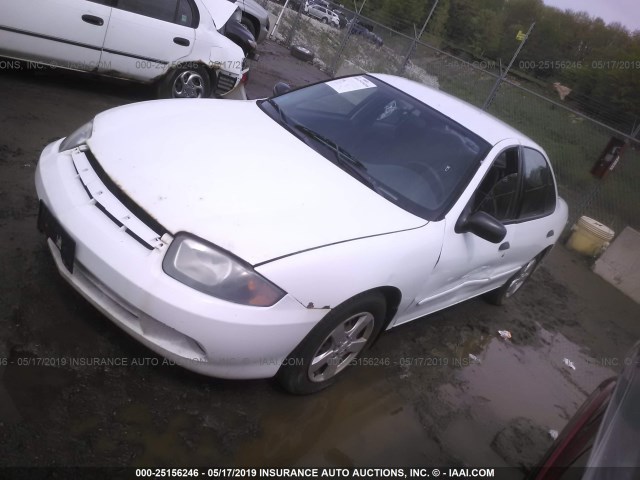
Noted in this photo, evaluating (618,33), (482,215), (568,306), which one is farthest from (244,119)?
(618,33)

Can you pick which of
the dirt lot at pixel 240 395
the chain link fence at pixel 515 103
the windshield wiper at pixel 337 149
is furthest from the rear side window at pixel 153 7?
the chain link fence at pixel 515 103

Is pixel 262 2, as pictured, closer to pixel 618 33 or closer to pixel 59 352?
pixel 59 352

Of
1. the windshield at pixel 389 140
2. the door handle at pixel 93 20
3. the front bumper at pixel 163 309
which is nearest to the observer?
the front bumper at pixel 163 309

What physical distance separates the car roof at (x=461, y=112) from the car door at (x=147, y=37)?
9.49 ft

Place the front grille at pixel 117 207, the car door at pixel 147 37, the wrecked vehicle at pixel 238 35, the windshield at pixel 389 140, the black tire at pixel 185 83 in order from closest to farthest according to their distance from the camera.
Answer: the front grille at pixel 117 207 → the windshield at pixel 389 140 → the car door at pixel 147 37 → the black tire at pixel 185 83 → the wrecked vehicle at pixel 238 35

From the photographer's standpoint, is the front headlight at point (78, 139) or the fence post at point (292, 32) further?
the fence post at point (292, 32)

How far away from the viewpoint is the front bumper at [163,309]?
2.09 meters

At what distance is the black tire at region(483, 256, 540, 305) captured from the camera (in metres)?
4.58

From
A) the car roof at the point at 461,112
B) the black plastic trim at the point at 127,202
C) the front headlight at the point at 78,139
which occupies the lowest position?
the front headlight at the point at 78,139

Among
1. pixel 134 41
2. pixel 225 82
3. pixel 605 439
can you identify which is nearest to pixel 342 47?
pixel 225 82

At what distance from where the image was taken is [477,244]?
319 cm

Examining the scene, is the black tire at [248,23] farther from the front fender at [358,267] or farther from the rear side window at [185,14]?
the front fender at [358,267]

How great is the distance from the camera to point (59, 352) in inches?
95.4

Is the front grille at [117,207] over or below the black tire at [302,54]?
over
